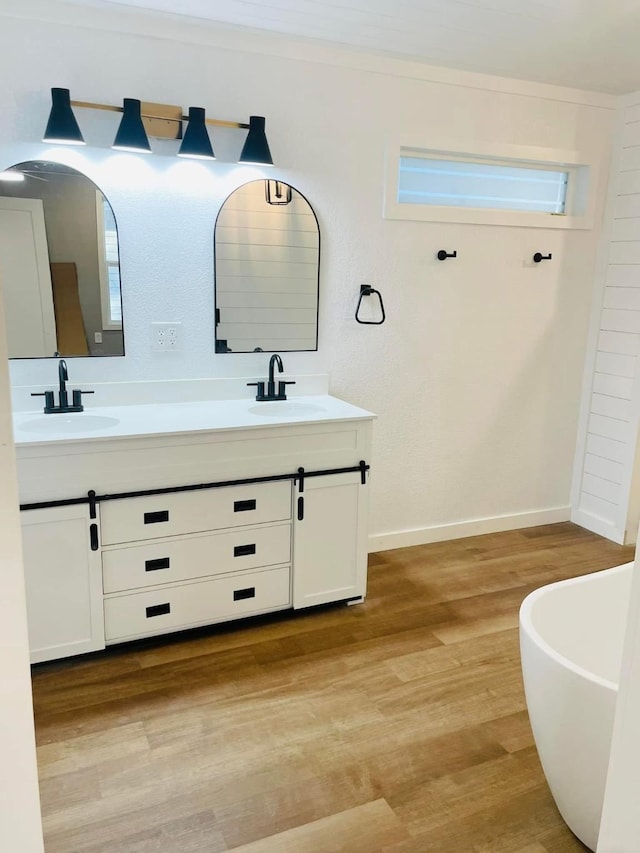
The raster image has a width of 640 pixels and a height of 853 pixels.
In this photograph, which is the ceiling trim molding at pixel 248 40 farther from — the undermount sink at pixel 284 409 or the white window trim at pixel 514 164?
the undermount sink at pixel 284 409

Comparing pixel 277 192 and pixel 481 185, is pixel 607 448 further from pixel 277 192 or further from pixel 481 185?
pixel 277 192

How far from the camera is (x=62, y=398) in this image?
2664mm

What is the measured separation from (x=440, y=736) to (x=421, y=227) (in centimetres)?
230

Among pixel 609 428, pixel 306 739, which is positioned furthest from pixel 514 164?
pixel 306 739

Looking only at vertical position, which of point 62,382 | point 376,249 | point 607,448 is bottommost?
point 607,448

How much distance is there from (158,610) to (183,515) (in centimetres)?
39

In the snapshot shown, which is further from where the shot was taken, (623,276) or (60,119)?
(623,276)

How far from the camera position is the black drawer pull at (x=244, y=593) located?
106 inches

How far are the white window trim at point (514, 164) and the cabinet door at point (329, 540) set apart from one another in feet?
4.51

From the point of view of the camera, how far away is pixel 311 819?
→ 1.82 m

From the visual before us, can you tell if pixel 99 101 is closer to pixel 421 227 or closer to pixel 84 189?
pixel 84 189

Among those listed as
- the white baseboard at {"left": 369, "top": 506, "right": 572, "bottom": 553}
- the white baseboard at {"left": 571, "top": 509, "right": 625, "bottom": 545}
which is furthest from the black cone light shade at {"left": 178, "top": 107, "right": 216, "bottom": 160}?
the white baseboard at {"left": 571, "top": 509, "right": 625, "bottom": 545}

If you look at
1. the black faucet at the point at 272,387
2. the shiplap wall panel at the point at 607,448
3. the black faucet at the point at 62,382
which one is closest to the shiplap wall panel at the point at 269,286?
the black faucet at the point at 272,387

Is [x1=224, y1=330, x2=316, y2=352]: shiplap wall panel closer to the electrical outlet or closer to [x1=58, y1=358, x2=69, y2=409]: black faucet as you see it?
the electrical outlet
